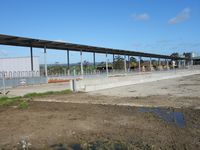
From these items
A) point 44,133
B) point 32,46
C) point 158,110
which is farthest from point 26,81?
point 44,133

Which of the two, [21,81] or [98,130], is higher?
[21,81]

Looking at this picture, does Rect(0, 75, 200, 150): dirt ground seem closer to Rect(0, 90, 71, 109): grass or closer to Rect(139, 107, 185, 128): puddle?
Rect(139, 107, 185, 128): puddle

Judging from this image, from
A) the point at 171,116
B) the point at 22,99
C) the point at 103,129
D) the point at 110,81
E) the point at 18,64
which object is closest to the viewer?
the point at 103,129

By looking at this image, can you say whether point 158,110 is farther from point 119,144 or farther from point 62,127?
point 119,144

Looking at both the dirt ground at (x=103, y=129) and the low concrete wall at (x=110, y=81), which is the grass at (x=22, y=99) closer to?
the low concrete wall at (x=110, y=81)

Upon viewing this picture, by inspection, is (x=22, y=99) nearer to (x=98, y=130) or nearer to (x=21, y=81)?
(x=21, y=81)

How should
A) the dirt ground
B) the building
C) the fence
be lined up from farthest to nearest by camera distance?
the building < the fence < the dirt ground

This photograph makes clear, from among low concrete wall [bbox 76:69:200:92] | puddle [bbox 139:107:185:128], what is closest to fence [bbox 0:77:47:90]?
low concrete wall [bbox 76:69:200:92]

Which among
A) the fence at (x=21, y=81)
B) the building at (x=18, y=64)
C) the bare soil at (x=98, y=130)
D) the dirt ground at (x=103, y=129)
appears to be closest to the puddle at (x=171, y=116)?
the dirt ground at (x=103, y=129)

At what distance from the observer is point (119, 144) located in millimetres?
7047

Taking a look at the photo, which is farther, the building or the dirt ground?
the building

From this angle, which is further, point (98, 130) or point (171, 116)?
point (171, 116)

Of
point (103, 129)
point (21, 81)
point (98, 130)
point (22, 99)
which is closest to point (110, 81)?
point (21, 81)

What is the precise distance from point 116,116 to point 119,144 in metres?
4.26
